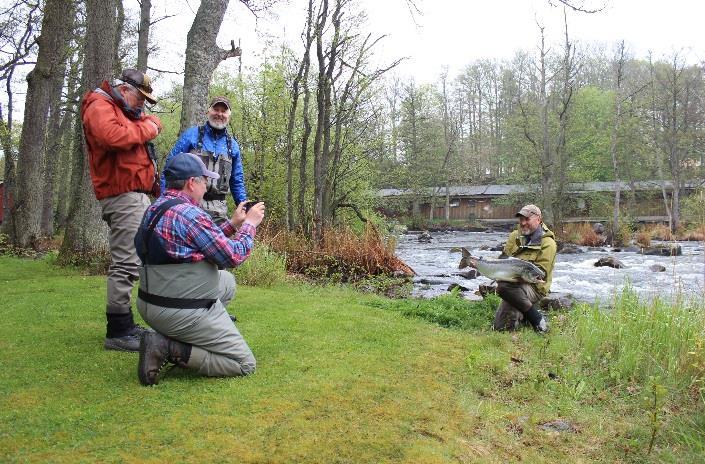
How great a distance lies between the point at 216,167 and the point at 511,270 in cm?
307

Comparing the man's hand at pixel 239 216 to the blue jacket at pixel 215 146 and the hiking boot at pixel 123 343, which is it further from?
the blue jacket at pixel 215 146

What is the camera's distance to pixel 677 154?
31.8m

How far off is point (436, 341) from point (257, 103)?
13546mm

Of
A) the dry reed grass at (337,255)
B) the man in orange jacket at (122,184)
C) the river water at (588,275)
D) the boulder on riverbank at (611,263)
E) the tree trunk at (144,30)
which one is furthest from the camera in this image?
the boulder on riverbank at (611,263)

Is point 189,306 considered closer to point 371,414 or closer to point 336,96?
point 371,414

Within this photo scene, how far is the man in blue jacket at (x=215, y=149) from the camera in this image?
4918 mm

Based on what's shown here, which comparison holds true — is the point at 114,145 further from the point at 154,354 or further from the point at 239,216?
the point at 154,354

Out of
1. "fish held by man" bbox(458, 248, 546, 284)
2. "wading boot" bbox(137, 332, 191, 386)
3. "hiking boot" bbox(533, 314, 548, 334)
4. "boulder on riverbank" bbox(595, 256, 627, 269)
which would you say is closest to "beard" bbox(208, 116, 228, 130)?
"wading boot" bbox(137, 332, 191, 386)

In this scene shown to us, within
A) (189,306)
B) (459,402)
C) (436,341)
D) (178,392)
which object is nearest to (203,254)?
(189,306)

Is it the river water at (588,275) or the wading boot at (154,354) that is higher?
the wading boot at (154,354)

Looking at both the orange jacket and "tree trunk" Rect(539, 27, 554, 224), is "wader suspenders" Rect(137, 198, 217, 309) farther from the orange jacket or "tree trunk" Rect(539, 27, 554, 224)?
"tree trunk" Rect(539, 27, 554, 224)

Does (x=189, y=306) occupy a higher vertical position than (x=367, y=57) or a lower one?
lower

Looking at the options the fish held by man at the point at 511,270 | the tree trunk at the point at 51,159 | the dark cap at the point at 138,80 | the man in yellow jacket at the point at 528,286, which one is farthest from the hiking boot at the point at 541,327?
the tree trunk at the point at 51,159

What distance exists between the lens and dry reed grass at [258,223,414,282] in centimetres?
1082
